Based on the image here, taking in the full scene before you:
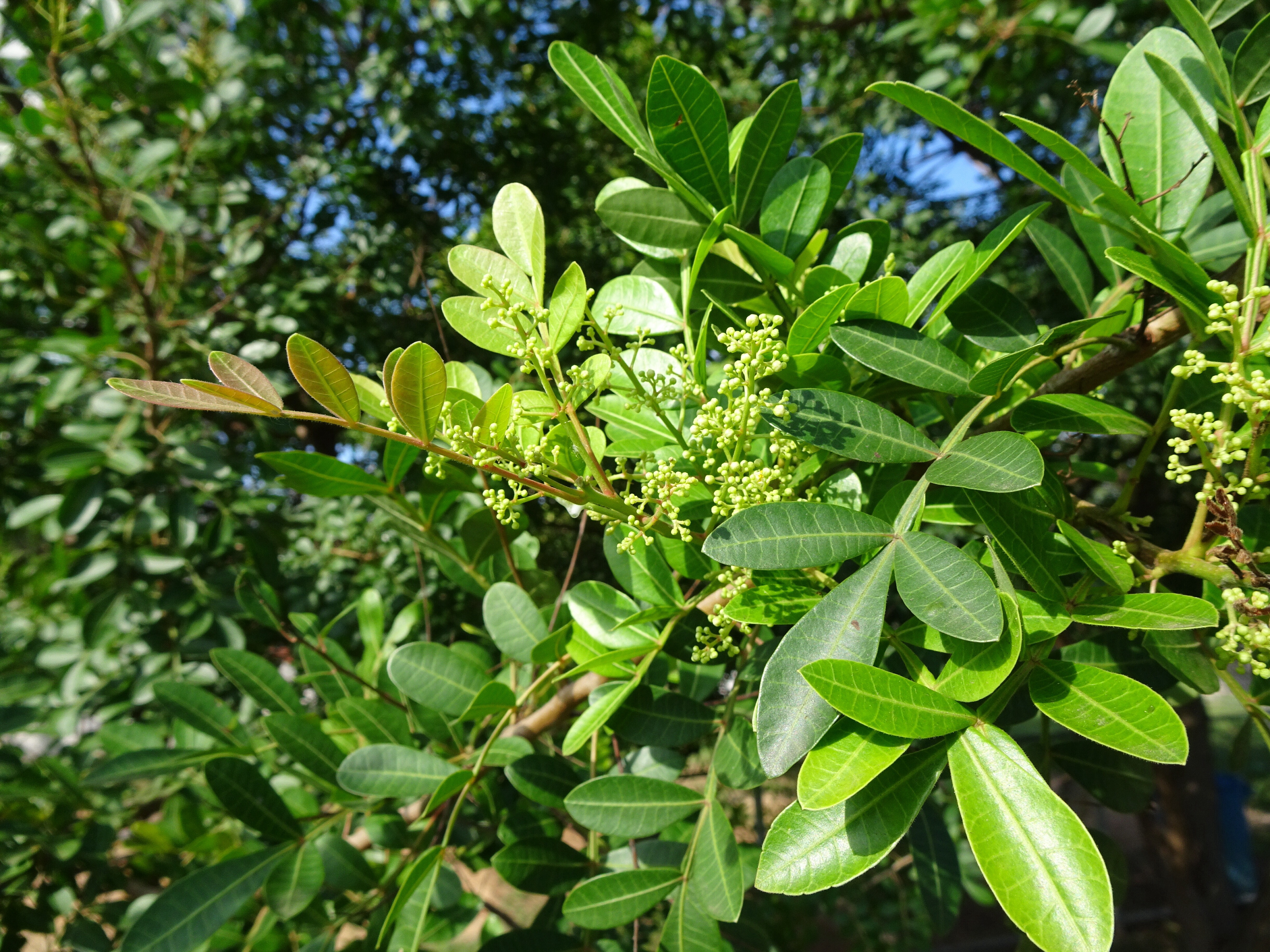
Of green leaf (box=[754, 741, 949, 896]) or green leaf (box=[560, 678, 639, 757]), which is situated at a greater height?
green leaf (box=[560, 678, 639, 757])

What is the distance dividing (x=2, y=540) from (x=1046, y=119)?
3.46 meters

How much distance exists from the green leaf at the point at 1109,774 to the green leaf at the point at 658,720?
1.52ft

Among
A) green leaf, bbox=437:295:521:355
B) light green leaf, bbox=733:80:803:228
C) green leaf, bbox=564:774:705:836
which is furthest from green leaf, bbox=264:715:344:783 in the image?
light green leaf, bbox=733:80:803:228

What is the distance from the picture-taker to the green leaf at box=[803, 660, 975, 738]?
49 cm

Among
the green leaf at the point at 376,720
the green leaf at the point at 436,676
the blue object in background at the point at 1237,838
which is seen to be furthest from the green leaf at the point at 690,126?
the blue object in background at the point at 1237,838

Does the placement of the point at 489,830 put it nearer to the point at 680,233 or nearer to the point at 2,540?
the point at 680,233

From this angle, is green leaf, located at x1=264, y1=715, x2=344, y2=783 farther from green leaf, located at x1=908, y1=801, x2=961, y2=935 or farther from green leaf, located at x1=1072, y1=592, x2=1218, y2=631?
green leaf, located at x1=1072, y1=592, x2=1218, y2=631

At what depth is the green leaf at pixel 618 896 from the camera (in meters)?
0.80

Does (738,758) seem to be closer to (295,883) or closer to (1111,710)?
(1111,710)

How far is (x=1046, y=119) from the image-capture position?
7.82ft

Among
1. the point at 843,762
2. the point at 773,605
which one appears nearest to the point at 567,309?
the point at 773,605

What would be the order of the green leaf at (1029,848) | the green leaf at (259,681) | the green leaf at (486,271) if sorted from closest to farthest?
the green leaf at (1029,848), the green leaf at (486,271), the green leaf at (259,681)

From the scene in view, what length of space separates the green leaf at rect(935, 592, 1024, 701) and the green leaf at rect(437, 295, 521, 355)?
444 mm

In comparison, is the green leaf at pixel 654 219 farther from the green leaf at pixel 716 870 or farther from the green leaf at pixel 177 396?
the green leaf at pixel 716 870
